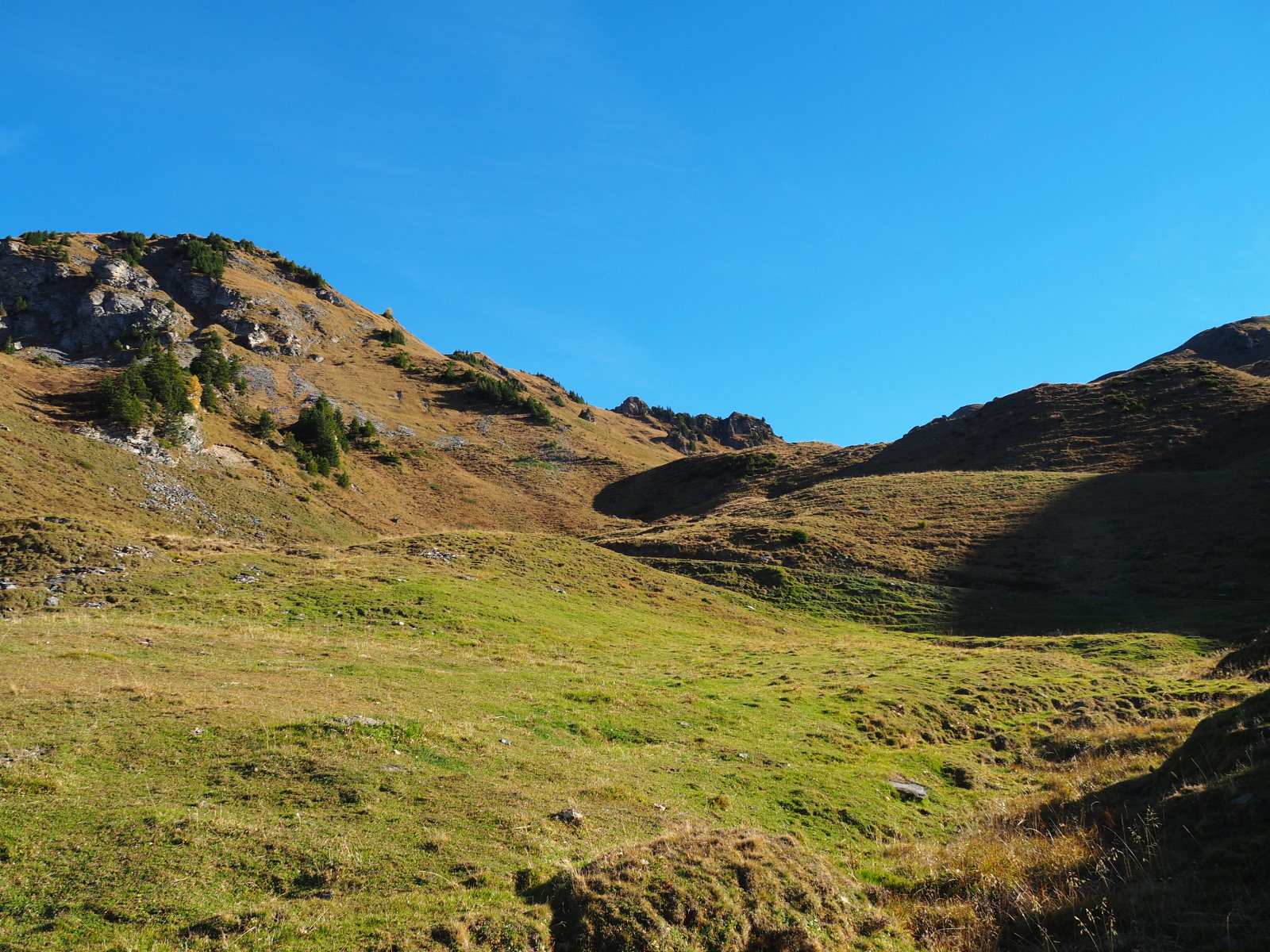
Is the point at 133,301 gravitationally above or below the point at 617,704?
above

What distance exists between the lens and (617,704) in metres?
21.8

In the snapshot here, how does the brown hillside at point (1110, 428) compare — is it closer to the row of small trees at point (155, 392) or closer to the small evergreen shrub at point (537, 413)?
the small evergreen shrub at point (537, 413)

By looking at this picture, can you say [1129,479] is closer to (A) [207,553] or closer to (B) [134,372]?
(A) [207,553]

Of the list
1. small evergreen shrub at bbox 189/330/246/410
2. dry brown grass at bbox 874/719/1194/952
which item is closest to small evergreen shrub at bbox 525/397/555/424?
small evergreen shrub at bbox 189/330/246/410

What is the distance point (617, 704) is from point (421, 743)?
8.00 meters

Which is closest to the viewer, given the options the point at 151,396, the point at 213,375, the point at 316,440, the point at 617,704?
the point at 617,704

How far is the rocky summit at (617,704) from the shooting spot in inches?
311

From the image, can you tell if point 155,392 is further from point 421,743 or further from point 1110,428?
point 1110,428

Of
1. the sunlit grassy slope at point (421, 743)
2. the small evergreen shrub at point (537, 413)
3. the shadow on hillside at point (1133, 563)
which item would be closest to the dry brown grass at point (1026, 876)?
the sunlit grassy slope at point (421, 743)

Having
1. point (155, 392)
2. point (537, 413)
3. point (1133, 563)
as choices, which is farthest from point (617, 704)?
point (537, 413)

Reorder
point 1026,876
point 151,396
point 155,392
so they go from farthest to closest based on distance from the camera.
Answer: point 155,392 < point 151,396 < point 1026,876

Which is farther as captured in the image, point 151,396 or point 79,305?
point 79,305

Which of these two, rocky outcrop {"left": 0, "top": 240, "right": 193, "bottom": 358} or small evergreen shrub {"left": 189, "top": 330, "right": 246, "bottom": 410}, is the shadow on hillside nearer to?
small evergreen shrub {"left": 189, "top": 330, "right": 246, "bottom": 410}

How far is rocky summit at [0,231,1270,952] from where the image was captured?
7.91 metres
